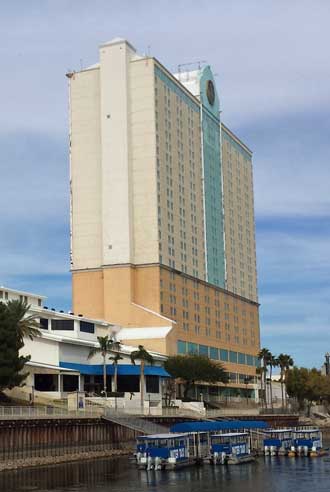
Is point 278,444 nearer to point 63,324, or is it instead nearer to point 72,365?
point 72,365

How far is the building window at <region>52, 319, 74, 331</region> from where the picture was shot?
5512 inches

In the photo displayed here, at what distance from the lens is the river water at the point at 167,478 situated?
72.8 m

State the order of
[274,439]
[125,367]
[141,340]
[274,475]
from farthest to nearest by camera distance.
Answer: [141,340], [125,367], [274,439], [274,475]

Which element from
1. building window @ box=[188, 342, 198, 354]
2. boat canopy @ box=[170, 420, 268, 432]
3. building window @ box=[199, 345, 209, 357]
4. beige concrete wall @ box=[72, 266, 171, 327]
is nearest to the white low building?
beige concrete wall @ box=[72, 266, 171, 327]

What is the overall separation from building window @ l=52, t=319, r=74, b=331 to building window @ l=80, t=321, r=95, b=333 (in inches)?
133

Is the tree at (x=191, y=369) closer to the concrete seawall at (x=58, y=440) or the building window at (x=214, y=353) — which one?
the building window at (x=214, y=353)

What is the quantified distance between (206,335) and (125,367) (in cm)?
5484

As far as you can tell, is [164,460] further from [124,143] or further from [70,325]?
[124,143]

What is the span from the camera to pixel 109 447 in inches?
4063

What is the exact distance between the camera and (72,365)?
5167 inches

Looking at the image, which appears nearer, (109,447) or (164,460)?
(164,460)

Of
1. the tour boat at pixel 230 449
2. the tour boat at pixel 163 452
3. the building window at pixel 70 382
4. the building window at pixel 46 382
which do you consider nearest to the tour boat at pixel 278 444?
the tour boat at pixel 230 449

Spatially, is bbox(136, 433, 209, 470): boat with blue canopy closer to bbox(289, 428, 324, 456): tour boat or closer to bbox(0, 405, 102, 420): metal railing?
bbox(0, 405, 102, 420): metal railing

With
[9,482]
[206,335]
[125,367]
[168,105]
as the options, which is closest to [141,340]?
[125,367]
